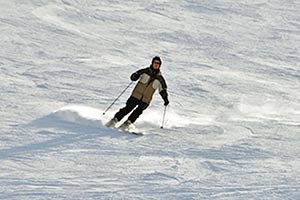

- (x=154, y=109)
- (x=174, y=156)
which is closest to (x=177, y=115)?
(x=154, y=109)

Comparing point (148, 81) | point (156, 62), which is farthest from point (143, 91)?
point (156, 62)

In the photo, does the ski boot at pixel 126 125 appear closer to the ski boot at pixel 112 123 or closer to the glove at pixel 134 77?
the ski boot at pixel 112 123

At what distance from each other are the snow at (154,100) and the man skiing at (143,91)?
25cm

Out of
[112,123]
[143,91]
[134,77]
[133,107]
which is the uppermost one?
[134,77]

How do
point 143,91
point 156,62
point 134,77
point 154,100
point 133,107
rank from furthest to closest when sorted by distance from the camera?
point 154,100 → point 133,107 → point 143,91 → point 134,77 → point 156,62

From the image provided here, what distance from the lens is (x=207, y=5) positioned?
67.1 feet

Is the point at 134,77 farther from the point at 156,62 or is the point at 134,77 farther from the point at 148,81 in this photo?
the point at 156,62

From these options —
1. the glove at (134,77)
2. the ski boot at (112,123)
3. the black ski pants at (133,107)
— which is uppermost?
the glove at (134,77)

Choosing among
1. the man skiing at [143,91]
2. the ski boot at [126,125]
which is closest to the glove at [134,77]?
the man skiing at [143,91]

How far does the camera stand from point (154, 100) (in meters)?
12.5

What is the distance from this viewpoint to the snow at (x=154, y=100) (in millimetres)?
8281

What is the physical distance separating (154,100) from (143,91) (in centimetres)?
222

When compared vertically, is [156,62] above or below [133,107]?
above

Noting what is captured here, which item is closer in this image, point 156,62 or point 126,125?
point 156,62
